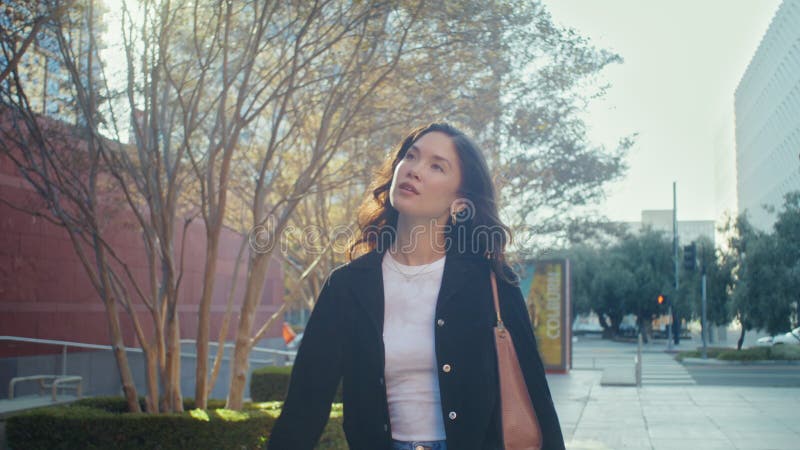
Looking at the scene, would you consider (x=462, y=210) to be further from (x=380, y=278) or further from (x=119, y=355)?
(x=119, y=355)

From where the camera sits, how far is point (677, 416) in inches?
652

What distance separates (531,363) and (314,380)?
69cm

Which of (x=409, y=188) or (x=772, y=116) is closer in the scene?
(x=409, y=188)

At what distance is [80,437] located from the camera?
31.3ft

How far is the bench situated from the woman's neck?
1039 centimetres

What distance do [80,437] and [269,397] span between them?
6.83m

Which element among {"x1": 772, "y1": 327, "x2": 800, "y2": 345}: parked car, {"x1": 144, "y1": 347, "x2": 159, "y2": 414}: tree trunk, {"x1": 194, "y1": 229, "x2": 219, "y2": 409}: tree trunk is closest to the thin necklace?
{"x1": 194, "y1": 229, "x2": 219, "y2": 409}: tree trunk

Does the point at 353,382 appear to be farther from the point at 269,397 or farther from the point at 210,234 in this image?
the point at 269,397

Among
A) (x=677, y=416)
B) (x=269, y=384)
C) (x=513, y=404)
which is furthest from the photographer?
(x=677, y=416)

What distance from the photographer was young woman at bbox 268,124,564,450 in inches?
119

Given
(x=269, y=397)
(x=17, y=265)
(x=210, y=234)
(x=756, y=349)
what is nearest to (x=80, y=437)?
(x=210, y=234)

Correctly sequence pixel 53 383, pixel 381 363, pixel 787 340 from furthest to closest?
1. pixel 787 340
2. pixel 53 383
3. pixel 381 363

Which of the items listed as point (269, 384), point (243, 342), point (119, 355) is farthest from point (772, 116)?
point (119, 355)

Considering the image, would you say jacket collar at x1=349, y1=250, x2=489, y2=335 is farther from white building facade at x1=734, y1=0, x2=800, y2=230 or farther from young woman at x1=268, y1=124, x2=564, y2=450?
white building facade at x1=734, y1=0, x2=800, y2=230
